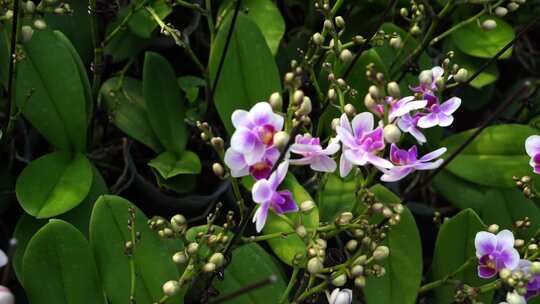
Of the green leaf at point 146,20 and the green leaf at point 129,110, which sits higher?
the green leaf at point 146,20

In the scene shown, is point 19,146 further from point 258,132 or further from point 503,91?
point 503,91

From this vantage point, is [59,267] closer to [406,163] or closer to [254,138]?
[254,138]

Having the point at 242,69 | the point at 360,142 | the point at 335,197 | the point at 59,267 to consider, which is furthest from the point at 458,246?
the point at 59,267

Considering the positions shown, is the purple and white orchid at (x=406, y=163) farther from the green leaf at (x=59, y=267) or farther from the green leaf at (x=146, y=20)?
the green leaf at (x=146, y=20)

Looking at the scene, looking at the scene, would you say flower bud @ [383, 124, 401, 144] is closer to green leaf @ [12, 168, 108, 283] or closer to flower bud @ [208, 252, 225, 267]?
flower bud @ [208, 252, 225, 267]

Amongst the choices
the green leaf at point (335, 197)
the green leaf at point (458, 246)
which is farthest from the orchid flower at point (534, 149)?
the green leaf at point (335, 197)

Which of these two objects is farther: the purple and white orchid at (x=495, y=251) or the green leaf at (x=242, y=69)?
the green leaf at (x=242, y=69)
